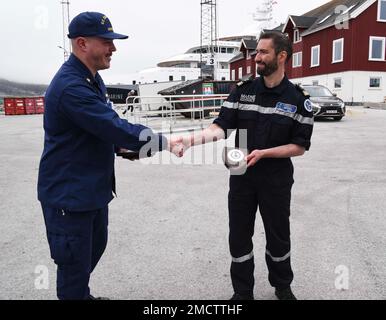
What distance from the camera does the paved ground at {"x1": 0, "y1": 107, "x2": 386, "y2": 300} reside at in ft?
11.1

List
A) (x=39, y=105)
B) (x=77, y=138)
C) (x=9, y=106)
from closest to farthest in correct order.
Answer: (x=77, y=138), (x=9, y=106), (x=39, y=105)

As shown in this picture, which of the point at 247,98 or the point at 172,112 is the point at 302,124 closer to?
the point at 247,98

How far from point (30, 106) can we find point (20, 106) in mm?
871

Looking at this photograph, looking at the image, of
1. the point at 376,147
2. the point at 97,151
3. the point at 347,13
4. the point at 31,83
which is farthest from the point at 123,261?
the point at 31,83

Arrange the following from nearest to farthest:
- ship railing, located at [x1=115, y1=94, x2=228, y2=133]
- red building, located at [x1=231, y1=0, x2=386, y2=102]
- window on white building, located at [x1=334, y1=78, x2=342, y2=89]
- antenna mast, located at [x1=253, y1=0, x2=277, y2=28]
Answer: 1. ship railing, located at [x1=115, y1=94, x2=228, y2=133]
2. red building, located at [x1=231, y1=0, x2=386, y2=102]
3. window on white building, located at [x1=334, y1=78, x2=342, y2=89]
4. antenna mast, located at [x1=253, y1=0, x2=277, y2=28]

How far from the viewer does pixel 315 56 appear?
3459 cm

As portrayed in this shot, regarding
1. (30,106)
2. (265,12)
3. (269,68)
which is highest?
(265,12)

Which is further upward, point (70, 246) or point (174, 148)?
point (174, 148)

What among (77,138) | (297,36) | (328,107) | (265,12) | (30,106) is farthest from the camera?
(265,12)

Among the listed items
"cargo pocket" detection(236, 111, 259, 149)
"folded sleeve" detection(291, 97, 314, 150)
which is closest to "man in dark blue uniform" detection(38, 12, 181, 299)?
"cargo pocket" detection(236, 111, 259, 149)

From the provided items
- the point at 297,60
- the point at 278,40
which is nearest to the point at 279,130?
the point at 278,40

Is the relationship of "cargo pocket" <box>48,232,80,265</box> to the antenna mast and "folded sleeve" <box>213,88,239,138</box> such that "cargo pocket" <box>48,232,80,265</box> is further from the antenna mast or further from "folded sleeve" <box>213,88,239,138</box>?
the antenna mast

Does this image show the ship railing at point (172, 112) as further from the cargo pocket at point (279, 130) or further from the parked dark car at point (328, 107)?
the cargo pocket at point (279, 130)

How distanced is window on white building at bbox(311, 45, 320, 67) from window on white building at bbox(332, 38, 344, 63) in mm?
2205
